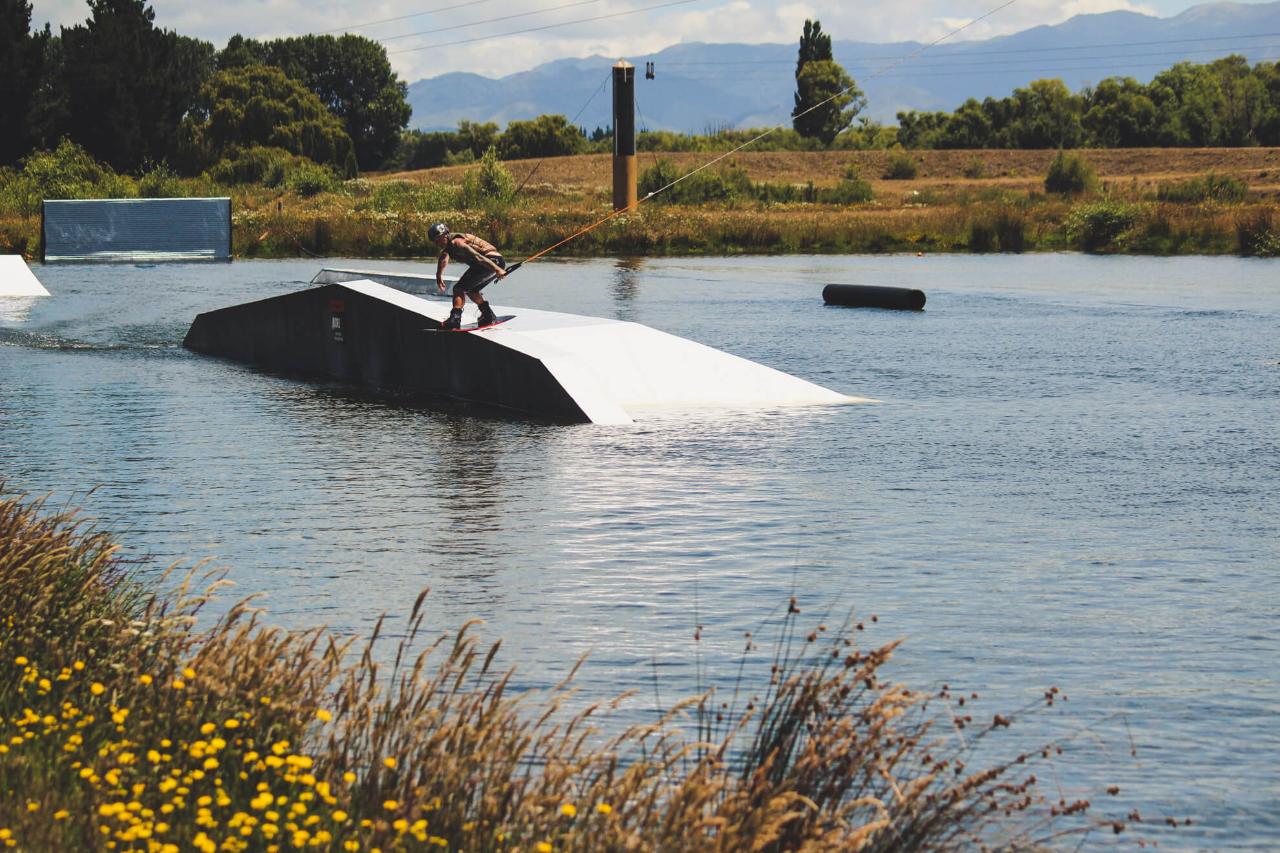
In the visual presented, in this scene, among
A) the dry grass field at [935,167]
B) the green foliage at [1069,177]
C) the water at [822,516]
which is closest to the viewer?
the water at [822,516]

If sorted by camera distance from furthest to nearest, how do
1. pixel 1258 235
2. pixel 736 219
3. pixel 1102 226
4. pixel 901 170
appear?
pixel 901 170 < pixel 736 219 < pixel 1102 226 < pixel 1258 235

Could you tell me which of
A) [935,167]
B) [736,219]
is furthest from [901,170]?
[736,219]

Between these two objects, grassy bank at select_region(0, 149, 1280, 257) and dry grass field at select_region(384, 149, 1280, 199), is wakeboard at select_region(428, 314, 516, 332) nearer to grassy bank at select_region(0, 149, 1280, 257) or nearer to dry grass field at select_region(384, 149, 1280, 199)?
grassy bank at select_region(0, 149, 1280, 257)

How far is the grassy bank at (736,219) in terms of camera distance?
196 feet

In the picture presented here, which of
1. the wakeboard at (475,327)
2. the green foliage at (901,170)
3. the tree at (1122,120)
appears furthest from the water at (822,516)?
the tree at (1122,120)

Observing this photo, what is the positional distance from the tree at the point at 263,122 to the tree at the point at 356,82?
89.7 ft

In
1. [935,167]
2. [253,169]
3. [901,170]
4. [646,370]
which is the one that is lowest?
[646,370]

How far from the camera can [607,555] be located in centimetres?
1366

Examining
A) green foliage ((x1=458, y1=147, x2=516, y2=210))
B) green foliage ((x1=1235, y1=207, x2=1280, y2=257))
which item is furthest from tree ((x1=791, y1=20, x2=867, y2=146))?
green foliage ((x1=1235, y1=207, x2=1280, y2=257))

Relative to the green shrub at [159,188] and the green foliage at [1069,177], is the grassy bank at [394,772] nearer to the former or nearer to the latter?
the green shrub at [159,188]

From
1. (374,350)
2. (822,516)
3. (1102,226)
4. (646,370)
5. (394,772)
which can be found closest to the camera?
(394,772)

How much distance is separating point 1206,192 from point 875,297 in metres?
40.9

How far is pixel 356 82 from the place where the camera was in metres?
151

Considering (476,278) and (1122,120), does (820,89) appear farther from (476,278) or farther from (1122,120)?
(476,278)
